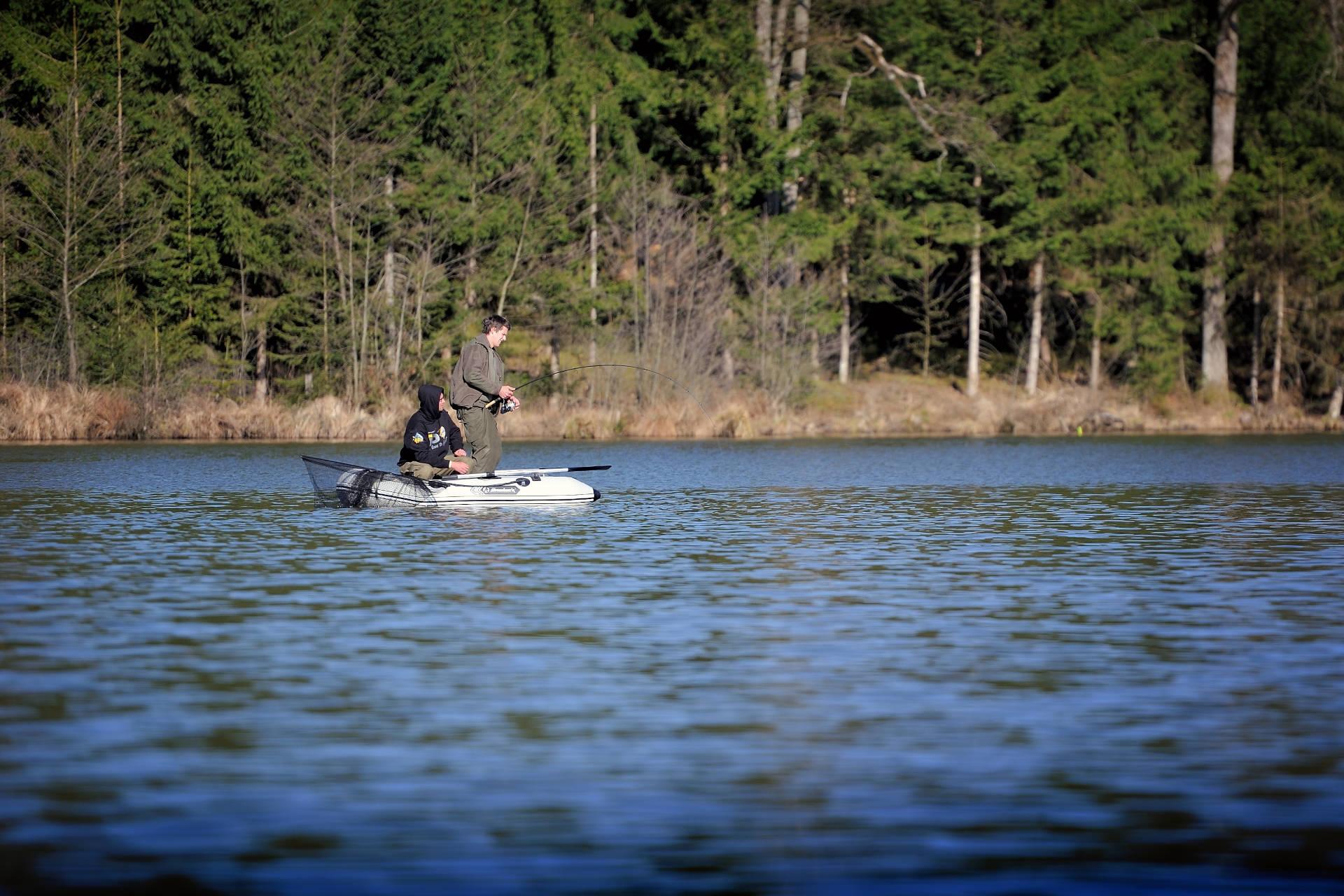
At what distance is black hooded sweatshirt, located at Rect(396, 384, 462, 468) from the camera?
20875 mm

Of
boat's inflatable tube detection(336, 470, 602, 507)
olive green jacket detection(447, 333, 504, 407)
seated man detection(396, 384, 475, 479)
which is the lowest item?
boat's inflatable tube detection(336, 470, 602, 507)

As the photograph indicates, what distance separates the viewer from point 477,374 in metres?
20.9

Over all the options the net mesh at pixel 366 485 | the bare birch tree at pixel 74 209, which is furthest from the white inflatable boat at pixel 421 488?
the bare birch tree at pixel 74 209

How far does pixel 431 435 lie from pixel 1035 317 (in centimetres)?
3895

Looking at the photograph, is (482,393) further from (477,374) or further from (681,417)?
(681,417)

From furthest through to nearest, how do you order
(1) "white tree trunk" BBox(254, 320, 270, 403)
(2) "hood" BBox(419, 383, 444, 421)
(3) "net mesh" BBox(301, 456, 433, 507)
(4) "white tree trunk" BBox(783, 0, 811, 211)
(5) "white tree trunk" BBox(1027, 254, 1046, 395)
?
(5) "white tree trunk" BBox(1027, 254, 1046, 395) < (4) "white tree trunk" BBox(783, 0, 811, 211) < (1) "white tree trunk" BBox(254, 320, 270, 403) < (3) "net mesh" BBox(301, 456, 433, 507) < (2) "hood" BBox(419, 383, 444, 421)

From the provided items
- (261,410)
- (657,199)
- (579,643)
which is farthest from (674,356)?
(579,643)

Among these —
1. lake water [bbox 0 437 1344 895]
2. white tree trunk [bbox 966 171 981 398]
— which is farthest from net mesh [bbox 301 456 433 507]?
white tree trunk [bbox 966 171 981 398]

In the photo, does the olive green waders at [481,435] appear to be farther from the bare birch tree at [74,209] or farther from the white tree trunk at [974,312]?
the white tree trunk at [974,312]

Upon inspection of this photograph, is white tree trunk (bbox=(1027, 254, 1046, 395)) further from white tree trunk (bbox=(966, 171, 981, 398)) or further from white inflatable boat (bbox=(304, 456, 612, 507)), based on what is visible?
white inflatable boat (bbox=(304, 456, 612, 507))

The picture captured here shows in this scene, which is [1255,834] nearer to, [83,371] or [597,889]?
[597,889]

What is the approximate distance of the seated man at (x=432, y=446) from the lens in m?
21.0

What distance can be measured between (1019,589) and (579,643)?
4.18m

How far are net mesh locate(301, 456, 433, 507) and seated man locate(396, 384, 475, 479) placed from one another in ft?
0.68
